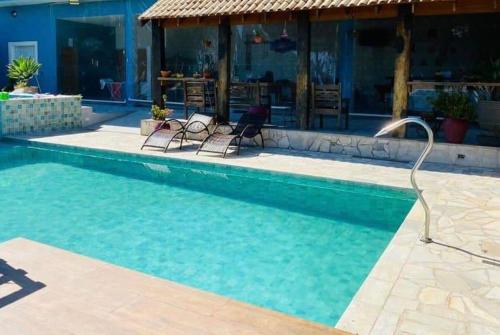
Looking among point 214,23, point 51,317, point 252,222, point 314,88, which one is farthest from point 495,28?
point 51,317

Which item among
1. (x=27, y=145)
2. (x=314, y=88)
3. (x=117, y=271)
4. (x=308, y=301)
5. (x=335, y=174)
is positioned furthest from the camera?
(x=27, y=145)

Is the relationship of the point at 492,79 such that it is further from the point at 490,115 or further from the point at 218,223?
the point at 218,223

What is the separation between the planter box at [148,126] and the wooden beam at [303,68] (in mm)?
3829

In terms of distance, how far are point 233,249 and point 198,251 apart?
0.44m

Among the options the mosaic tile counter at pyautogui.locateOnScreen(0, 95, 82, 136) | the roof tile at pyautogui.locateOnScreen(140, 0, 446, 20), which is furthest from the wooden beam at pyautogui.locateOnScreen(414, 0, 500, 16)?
the mosaic tile counter at pyautogui.locateOnScreen(0, 95, 82, 136)

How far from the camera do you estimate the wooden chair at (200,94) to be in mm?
12645

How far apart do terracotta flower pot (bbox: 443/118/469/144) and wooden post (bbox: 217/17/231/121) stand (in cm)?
510

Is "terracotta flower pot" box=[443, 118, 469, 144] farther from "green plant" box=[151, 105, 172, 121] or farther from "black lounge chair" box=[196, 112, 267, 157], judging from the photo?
"green plant" box=[151, 105, 172, 121]

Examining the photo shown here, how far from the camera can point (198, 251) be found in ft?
20.5

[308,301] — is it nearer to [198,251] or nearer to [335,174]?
[198,251]

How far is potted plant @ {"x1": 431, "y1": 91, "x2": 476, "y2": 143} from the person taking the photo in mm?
9914

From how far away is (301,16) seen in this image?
11062 mm

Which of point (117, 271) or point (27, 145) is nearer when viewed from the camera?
point (117, 271)

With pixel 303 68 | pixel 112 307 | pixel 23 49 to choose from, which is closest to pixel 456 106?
pixel 303 68
